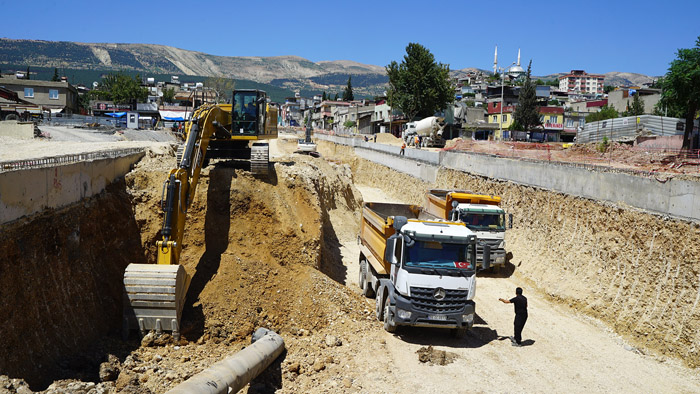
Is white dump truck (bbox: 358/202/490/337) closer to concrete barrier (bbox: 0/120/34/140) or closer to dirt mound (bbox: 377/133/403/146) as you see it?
concrete barrier (bbox: 0/120/34/140)

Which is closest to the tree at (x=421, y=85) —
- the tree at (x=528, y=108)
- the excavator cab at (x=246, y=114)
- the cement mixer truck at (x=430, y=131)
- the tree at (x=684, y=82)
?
the tree at (x=528, y=108)

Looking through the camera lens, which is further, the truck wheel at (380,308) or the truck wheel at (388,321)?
the truck wheel at (380,308)

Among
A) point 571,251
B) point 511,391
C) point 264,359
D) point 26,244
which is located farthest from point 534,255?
point 26,244

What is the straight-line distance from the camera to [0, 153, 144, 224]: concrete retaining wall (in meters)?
11.4

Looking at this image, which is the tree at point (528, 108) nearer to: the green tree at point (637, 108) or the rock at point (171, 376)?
the green tree at point (637, 108)

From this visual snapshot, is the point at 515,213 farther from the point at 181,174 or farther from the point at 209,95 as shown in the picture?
the point at 181,174

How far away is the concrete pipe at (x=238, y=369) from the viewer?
9164mm

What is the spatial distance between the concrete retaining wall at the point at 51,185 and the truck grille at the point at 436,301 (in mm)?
9391

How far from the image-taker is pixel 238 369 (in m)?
10.3

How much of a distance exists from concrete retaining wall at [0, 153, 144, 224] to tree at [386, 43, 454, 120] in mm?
57480

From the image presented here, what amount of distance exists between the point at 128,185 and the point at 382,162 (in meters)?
33.0

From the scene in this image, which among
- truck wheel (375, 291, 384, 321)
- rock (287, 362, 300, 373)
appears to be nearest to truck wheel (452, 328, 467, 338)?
truck wheel (375, 291, 384, 321)

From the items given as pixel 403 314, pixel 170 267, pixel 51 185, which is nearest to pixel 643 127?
pixel 403 314

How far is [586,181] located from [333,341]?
507 inches
